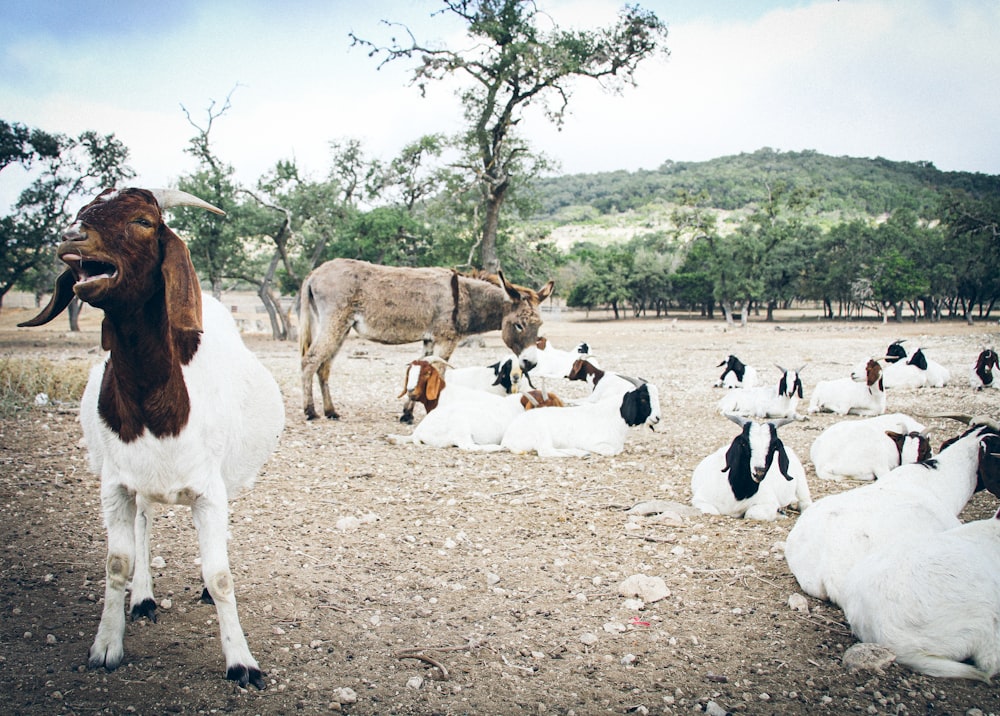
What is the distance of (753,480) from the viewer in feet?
18.6

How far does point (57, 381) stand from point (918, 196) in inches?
2483

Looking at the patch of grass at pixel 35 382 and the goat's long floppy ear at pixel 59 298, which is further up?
the goat's long floppy ear at pixel 59 298

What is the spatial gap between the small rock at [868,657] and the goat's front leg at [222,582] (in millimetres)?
2868

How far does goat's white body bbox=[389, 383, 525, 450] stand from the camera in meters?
8.28

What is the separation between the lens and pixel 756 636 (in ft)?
12.1

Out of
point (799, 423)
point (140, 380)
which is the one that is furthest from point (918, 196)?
point (140, 380)

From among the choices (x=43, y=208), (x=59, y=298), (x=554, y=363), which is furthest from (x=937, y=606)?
(x=43, y=208)

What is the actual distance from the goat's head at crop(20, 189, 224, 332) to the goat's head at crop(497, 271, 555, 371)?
26.3ft

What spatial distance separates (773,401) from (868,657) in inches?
305

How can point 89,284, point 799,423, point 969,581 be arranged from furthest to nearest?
point 799,423, point 969,581, point 89,284

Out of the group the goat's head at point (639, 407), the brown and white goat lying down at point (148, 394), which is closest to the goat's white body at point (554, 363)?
the goat's head at point (639, 407)

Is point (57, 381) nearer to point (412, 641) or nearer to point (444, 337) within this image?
point (444, 337)

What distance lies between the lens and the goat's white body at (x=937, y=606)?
319cm

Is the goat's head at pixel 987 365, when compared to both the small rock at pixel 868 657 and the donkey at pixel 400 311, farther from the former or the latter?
the small rock at pixel 868 657
